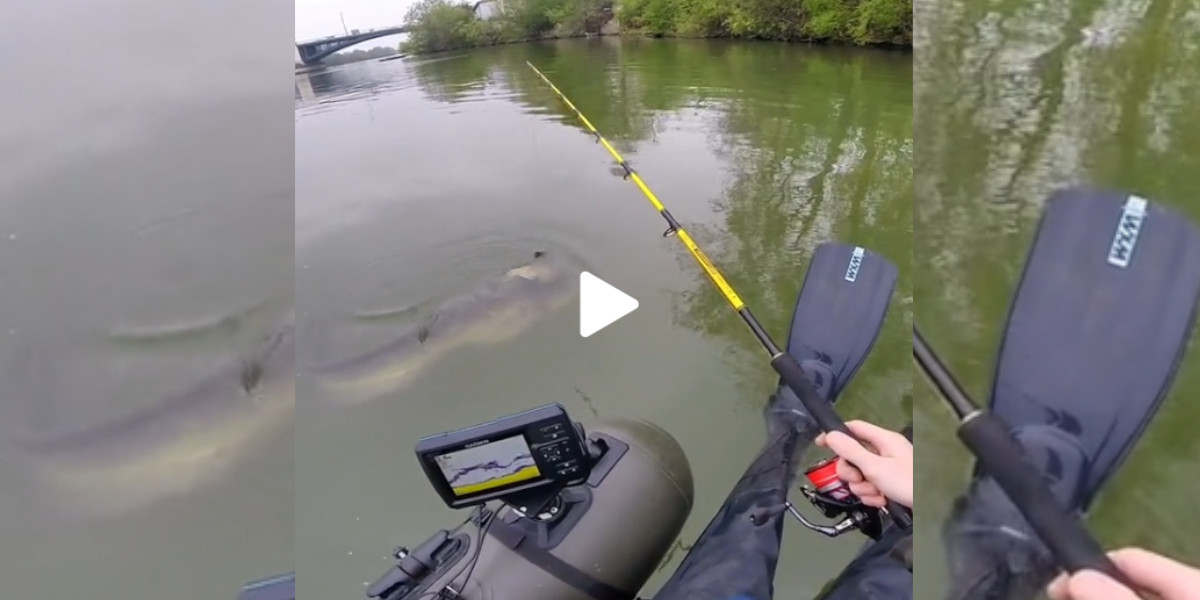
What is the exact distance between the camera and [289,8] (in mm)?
481

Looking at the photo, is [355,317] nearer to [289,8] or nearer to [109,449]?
[109,449]

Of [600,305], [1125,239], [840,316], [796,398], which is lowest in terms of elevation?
[600,305]

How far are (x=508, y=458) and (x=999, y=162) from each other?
2.58 ft

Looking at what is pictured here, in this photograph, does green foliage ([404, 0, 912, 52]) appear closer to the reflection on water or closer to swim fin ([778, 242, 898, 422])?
swim fin ([778, 242, 898, 422])

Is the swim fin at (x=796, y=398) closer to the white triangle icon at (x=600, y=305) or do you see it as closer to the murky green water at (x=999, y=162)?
the murky green water at (x=999, y=162)

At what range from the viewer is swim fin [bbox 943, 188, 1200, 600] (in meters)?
0.37

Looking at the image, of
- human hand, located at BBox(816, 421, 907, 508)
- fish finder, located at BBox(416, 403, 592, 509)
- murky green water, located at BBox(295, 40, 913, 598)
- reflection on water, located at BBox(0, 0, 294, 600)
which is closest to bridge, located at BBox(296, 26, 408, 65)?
murky green water, located at BBox(295, 40, 913, 598)

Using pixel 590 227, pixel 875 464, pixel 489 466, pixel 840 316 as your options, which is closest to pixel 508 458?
pixel 489 466

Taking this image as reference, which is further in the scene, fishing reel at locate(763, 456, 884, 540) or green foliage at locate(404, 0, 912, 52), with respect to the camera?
green foliage at locate(404, 0, 912, 52)

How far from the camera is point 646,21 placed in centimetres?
262

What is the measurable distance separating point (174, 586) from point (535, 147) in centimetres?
298

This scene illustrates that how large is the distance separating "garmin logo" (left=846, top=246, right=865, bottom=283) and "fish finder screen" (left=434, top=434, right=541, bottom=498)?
0.76 metres

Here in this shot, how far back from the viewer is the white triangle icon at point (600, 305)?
2.32 metres

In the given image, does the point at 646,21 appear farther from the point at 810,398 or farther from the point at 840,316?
the point at 810,398
